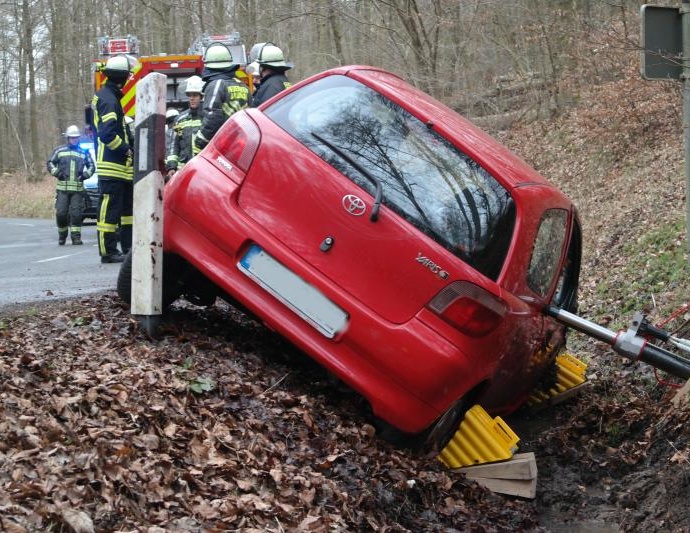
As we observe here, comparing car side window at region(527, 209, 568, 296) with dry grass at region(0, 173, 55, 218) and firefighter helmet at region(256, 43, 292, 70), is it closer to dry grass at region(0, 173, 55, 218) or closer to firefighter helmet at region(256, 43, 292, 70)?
firefighter helmet at region(256, 43, 292, 70)

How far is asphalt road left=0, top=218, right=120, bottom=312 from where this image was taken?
8215mm

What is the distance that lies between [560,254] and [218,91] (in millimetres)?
4616

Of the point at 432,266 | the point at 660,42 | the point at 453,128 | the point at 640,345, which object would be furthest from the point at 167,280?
the point at 660,42

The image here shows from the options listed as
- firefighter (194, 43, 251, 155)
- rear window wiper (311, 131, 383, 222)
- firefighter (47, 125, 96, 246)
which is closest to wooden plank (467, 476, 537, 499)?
rear window wiper (311, 131, 383, 222)

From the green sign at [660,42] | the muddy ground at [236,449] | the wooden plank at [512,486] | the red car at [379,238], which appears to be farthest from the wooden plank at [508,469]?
the green sign at [660,42]

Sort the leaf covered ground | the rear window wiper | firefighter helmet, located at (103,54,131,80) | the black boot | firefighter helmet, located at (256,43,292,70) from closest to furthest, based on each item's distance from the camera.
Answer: the leaf covered ground < the rear window wiper < firefighter helmet, located at (103,54,131,80) < firefighter helmet, located at (256,43,292,70) < the black boot

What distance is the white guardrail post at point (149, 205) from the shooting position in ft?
19.1

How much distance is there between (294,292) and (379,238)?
21.8 inches

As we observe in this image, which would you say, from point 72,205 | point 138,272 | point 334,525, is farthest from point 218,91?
point 72,205

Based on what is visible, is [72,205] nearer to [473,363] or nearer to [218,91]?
[218,91]

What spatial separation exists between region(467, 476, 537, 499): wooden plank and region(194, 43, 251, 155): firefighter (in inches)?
190

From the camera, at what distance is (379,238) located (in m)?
5.18

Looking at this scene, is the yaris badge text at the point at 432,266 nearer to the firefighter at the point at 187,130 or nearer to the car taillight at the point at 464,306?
the car taillight at the point at 464,306

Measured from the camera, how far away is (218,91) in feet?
31.8
